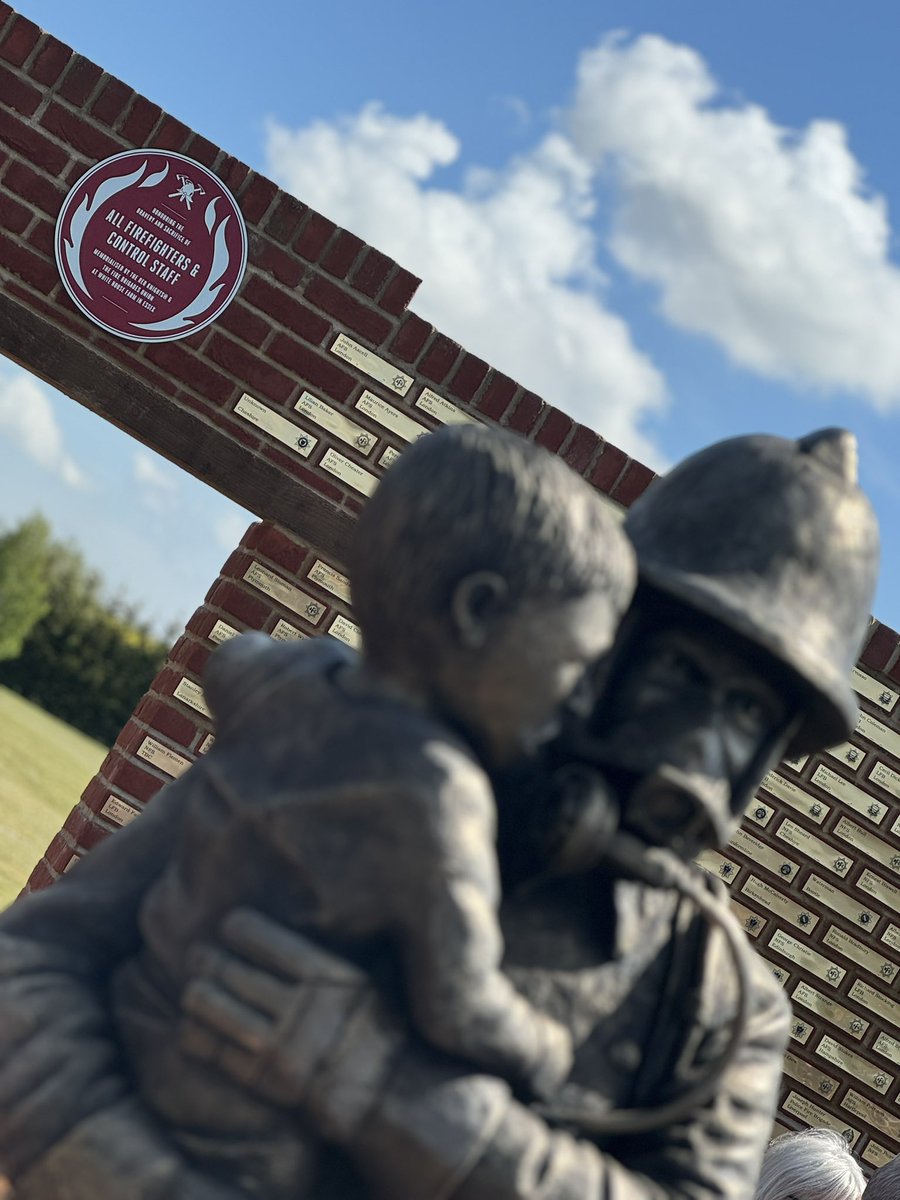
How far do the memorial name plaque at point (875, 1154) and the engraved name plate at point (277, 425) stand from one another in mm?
3420

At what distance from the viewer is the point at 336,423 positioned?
16.8 feet

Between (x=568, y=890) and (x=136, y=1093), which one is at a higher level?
(x=568, y=890)

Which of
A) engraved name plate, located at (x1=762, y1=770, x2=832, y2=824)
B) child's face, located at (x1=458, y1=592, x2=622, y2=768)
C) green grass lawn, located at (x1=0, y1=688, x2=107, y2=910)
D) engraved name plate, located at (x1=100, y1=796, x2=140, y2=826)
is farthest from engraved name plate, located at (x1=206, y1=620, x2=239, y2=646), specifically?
child's face, located at (x1=458, y1=592, x2=622, y2=768)

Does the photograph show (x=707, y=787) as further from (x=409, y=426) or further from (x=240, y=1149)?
(x=409, y=426)

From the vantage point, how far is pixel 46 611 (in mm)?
33094

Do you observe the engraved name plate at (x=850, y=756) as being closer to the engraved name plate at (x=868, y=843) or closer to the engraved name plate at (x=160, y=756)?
the engraved name plate at (x=868, y=843)

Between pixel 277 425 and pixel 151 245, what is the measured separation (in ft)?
2.57

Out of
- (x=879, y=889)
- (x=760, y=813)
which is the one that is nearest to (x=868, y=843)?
(x=879, y=889)

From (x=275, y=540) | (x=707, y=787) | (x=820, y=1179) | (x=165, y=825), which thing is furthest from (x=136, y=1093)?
(x=275, y=540)

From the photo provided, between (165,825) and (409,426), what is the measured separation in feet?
11.7

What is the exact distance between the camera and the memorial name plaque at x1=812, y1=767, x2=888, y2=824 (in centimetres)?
548

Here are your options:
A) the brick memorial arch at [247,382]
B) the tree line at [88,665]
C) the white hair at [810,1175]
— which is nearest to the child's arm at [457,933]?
the white hair at [810,1175]

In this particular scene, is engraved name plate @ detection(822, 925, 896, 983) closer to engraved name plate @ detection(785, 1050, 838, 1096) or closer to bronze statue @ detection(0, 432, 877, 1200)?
engraved name plate @ detection(785, 1050, 838, 1096)

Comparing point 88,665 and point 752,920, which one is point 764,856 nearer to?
point 752,920
